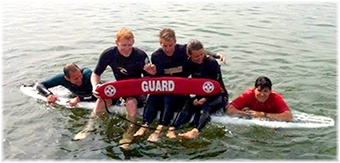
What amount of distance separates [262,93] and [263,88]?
10cm

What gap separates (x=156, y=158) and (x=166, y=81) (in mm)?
1294

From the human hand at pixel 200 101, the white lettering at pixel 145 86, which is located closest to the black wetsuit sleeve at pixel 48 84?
the white lettering at pixel 145 86

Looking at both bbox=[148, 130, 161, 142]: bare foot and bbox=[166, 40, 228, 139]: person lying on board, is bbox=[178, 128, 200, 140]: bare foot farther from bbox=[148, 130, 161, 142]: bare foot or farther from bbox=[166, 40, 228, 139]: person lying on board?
bbox=[148, 130, 161, 142]: bare foot

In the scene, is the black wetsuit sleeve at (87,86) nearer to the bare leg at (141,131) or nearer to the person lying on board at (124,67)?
the person lying on board at (124,67)

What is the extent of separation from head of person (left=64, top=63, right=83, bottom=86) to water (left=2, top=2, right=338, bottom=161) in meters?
0.53

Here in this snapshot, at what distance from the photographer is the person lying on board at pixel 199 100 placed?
227 inches

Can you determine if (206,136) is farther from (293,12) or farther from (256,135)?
(293,12)

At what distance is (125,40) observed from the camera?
19.6 feet

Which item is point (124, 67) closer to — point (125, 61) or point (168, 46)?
point (125, 61)

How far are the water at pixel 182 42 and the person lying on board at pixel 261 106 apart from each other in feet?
0.82

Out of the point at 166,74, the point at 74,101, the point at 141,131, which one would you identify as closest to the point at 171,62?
the point at 166,74

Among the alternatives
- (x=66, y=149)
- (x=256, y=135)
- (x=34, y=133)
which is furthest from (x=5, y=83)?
(x=256, y=135)

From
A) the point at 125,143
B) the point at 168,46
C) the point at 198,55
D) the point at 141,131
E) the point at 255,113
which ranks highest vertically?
the point at 168,46

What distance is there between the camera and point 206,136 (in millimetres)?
5859
